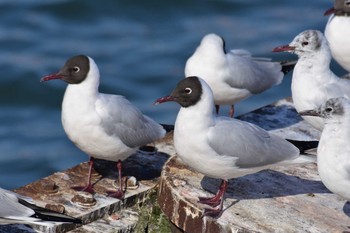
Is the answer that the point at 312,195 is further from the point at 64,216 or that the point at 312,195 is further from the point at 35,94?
the point at 35,94

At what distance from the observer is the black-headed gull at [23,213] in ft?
19.9

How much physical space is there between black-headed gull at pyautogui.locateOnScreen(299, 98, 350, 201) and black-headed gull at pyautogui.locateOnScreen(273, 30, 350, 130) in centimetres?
87

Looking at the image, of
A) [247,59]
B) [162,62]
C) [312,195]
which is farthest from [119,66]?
[312,195]

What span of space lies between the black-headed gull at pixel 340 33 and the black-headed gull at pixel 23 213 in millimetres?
3459

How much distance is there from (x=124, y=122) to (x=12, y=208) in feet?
4.01

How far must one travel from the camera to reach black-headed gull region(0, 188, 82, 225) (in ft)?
19.9

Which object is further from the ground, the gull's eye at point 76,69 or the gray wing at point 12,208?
the gull's eye at point 76,69

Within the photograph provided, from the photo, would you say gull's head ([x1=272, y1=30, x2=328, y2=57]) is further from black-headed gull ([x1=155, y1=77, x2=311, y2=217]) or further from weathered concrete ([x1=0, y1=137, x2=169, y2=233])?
weathered concrete ([x1=0, y1=137, x2=169, y2=233])

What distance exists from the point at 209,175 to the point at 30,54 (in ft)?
24.5

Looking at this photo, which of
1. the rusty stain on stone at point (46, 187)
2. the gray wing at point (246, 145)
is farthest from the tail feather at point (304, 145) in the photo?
the rusty stain on stone at point (46, 187)

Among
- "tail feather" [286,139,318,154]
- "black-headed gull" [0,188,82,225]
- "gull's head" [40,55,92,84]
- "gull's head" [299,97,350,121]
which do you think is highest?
"gull's head" [40,55,92,84]

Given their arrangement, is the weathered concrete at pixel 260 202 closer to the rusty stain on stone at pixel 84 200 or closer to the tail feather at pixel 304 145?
the tail feather at pixel 304 145

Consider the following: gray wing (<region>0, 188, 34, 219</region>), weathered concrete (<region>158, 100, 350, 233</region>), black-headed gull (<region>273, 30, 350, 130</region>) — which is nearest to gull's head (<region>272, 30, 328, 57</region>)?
black-headed gull (<region>273, 30, 350, 130</region>)

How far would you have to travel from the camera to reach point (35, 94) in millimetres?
12883
